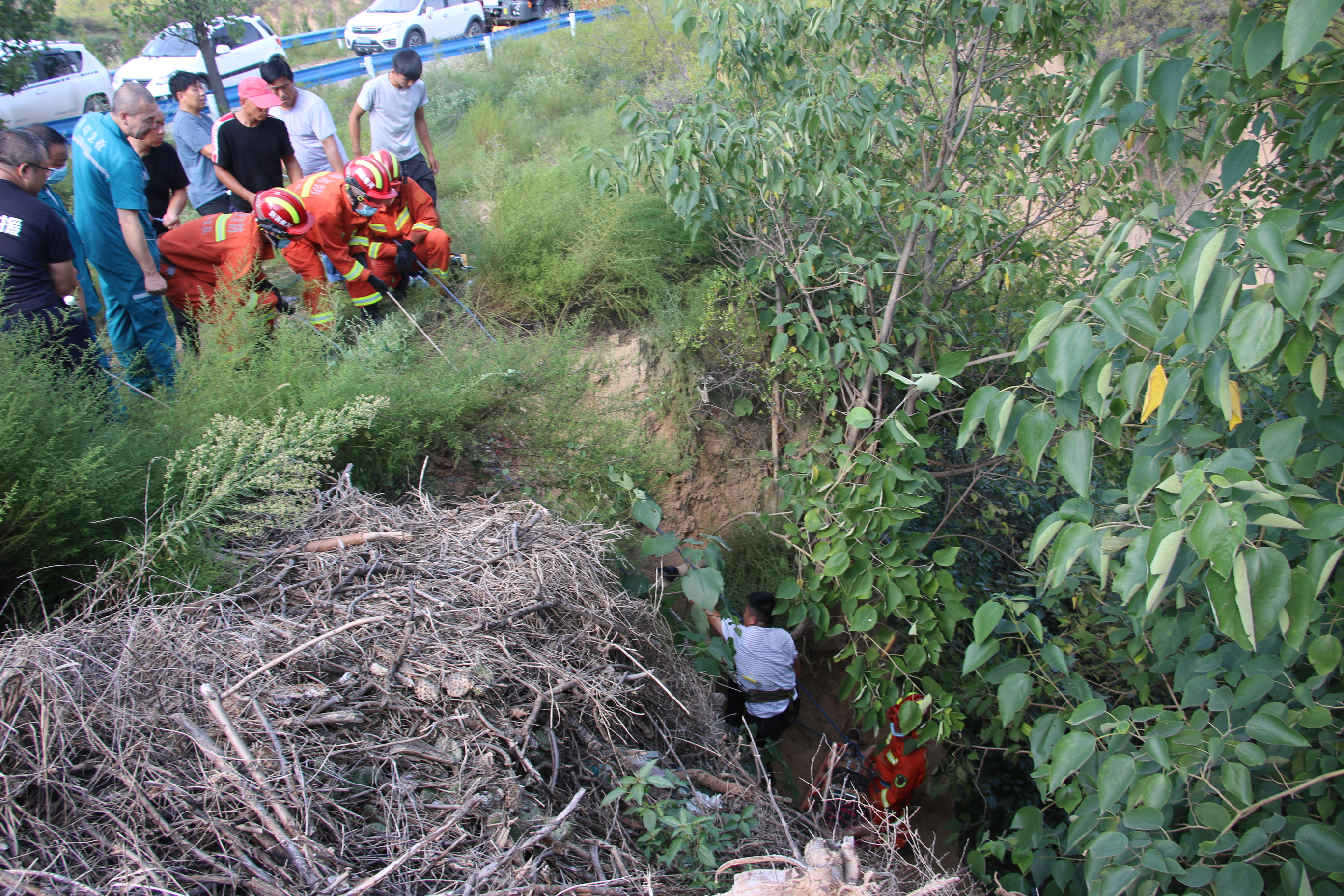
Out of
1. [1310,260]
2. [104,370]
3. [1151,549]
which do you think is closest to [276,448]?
[104,370]

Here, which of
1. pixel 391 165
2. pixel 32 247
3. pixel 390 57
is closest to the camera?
pixel 32 247

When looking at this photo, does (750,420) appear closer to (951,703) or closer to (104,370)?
(951,703)

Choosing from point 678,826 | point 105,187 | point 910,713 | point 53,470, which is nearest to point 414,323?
point 105,187

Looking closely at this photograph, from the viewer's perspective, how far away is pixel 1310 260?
4.31 ft

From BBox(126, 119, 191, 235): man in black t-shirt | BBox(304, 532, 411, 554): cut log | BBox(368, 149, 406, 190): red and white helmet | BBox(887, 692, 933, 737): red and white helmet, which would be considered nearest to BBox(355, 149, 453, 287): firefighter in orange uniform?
BBox(368, 149, 406, 190): red and white helmet

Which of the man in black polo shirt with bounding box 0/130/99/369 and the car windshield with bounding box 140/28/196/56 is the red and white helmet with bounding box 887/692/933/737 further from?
the car windshield with bounding box 140/28/196/56

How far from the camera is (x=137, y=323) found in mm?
3959

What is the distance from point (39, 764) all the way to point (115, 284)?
298 centimetres

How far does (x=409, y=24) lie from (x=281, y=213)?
12.8m

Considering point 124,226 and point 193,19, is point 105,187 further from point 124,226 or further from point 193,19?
point 193,19

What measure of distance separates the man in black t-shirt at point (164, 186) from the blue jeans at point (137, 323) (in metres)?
0.55

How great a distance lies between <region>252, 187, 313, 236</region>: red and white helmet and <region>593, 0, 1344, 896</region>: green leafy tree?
1814 mm

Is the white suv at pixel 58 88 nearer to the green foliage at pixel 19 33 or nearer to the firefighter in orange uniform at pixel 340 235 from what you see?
the green foliage at pixel 19 33

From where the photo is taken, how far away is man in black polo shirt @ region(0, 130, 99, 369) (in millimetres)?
3207
